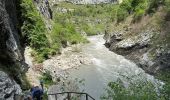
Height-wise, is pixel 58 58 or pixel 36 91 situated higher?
pixel 36 91

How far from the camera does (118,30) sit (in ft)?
268

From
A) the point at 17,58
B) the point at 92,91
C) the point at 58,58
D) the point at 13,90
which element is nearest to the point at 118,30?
the point at 58,58

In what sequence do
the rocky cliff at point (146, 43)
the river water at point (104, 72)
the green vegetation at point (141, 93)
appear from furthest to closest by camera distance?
1. the rocky cliff at point (146, 43)
2. the river water at point (104, 72)
3. the green vegetation at point (141, 93)

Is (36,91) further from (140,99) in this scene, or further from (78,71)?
(78,71)

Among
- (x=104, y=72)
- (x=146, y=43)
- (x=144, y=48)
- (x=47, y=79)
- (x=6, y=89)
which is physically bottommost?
(x=104, y=72)

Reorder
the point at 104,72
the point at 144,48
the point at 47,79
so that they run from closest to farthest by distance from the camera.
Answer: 1. the point at 47,79
2. the point at 104,72
3. the point at 144,48

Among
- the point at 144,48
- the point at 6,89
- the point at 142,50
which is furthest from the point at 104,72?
the point at 6,89

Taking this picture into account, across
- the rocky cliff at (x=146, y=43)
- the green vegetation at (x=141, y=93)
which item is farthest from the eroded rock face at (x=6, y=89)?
the rocky cliff at (x=146, y=43)

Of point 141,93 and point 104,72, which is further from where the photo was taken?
point 104,72

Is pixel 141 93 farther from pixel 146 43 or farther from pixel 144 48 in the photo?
pixel 146 43

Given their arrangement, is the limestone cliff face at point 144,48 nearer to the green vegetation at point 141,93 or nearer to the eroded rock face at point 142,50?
the eroded rock face at point 142,50

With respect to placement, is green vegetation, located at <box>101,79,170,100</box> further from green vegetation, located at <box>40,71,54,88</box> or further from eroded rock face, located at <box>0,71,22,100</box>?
green vegetation, located at <box>40,71,54,88</box>

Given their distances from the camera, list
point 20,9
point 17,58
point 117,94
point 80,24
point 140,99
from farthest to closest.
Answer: point 80,24 < point 20,9 < point 17,58 < point 117,94 < point 140,99

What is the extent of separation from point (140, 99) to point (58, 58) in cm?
4600
